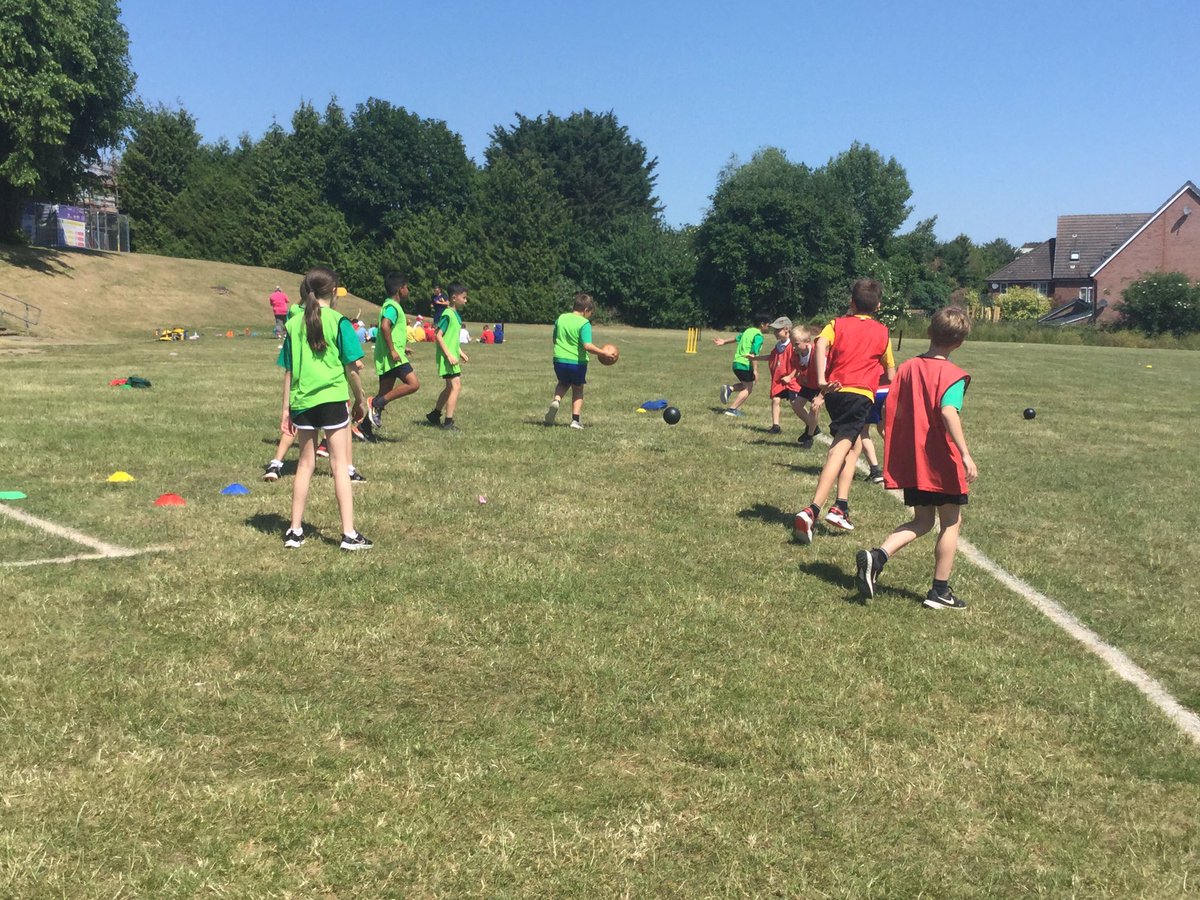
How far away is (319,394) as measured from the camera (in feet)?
23.0

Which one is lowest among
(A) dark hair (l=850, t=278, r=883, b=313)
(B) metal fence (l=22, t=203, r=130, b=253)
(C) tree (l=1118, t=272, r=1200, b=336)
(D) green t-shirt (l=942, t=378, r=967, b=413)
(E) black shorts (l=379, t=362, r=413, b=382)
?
(E) black shorts (l=379, t=362, r=413, b=382)

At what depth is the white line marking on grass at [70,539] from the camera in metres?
6.65

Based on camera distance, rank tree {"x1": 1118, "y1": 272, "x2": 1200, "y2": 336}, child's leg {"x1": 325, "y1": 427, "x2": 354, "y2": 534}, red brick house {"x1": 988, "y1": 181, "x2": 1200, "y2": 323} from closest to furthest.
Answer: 1. child's leg {"x1": 325, "y1": 427, "x2": 354, "y2": 534}
2. tree {"x1": 1118, "y1": 272, "x2": 1200, "y2": 336}
3. red brick house {"x1": 988, "y1": 181, "x2": 1200, "y2": 323}

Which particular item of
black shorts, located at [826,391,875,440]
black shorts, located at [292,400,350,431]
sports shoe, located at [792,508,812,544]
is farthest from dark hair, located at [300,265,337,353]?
black shorts, located at [826,391,875,440]

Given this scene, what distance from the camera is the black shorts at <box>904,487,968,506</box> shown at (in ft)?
19.8

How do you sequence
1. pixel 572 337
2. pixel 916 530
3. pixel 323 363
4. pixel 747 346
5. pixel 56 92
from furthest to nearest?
pixel 56 92
pixel 747 346
pixel 572 337
pixel 323 363
pixel 916 530

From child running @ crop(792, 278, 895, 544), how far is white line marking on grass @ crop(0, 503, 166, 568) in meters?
5.17

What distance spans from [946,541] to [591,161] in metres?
77.6

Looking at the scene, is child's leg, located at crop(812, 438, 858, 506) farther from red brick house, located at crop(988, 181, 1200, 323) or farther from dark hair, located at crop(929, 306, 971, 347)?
red brick house, located at crop(988, 181, 1200, 323)

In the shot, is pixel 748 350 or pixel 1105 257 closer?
pixel 748 350

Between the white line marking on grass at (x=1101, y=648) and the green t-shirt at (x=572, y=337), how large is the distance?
6.44 metres

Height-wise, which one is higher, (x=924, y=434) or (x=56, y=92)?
(x=56, y=92)

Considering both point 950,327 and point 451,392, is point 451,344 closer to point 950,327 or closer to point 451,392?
point 451,392

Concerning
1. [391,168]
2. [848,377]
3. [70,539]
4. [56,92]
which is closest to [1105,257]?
[391,168]
